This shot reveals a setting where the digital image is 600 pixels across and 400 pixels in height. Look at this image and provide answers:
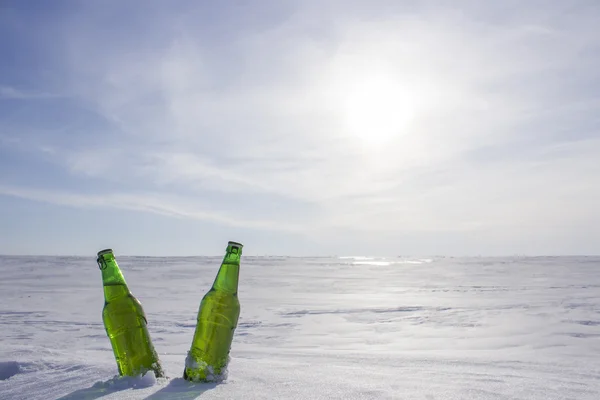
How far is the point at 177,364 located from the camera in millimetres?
2117

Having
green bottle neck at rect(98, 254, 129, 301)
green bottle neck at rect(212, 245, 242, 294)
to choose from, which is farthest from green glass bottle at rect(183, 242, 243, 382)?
green bottle neck at rect(98, 254, 129, 301)

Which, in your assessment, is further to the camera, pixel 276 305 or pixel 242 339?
pixel 276 305

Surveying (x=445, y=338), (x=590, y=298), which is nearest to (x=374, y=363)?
(x=445, y=338)

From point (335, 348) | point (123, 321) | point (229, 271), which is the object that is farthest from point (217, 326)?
point (335, 348)

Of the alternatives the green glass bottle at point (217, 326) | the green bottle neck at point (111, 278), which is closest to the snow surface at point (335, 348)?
the green glass bottle at point (217, 326)

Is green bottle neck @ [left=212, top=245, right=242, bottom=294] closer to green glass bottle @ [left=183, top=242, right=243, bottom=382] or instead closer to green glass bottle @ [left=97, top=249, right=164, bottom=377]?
green glass bottle @ [left=183, top=242, right=243, bottom=382]

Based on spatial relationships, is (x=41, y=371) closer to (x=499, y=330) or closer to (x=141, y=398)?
(x=141, y=398)

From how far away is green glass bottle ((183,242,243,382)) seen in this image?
160cm

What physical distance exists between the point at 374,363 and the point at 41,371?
158 centimetres

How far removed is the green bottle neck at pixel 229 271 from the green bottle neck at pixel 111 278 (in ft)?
1.04

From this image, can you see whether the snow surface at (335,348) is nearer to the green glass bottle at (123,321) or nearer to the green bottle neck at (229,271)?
the green glass bottle at (123,321)

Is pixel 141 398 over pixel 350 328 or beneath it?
over

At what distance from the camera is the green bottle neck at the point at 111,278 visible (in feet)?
5.14

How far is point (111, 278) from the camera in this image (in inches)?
62.4
